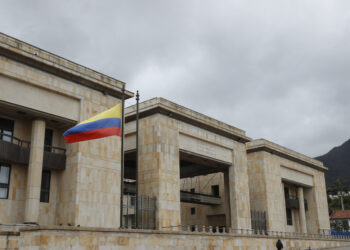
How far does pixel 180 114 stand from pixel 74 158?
38.0ft

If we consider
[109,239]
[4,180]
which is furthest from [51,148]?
[109,239]

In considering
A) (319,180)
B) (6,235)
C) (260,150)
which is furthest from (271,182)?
(6,235)

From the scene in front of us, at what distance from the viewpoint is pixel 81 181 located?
84.3ft

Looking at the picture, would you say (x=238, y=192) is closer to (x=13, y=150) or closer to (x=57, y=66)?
(x=57, y=66)

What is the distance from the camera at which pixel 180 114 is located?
1367 inches

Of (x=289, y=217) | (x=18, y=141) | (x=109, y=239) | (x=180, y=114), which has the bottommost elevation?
(x=109, y=239)

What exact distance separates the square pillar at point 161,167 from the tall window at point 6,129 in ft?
37.0

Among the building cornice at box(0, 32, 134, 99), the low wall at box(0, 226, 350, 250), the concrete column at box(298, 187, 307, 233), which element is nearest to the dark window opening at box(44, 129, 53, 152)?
the building cornice at box(0, 32, 134, 99)

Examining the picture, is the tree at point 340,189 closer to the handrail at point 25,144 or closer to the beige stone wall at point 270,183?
the beige stone wall at point 270,183

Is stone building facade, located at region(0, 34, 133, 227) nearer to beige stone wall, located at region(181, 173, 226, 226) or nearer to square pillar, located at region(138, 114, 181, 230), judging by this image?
square pillar, located at region(138, 114, 181, 230)

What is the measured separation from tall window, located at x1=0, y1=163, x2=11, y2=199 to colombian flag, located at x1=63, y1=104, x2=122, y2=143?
681cm

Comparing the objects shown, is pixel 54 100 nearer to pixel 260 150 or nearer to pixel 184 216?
pixel 260 150

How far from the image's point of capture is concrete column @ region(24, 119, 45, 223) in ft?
78.6

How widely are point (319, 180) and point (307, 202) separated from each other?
403 cm
